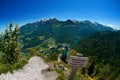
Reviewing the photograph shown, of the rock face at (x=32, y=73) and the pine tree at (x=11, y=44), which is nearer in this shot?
the rock face at (x=32, y=73)

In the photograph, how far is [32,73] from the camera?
77.6 feet

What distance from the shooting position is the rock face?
20531mm

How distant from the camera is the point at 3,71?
791 inches

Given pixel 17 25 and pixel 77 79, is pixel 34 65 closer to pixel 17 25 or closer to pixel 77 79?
pixel 77 79

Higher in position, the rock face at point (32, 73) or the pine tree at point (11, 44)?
the pine tree at point (11, 44)

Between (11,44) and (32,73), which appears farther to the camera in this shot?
(11,44)

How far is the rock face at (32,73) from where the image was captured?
2053 cm

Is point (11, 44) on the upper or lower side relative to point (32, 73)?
upper

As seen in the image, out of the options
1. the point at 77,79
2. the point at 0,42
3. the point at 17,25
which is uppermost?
the point at 17,25

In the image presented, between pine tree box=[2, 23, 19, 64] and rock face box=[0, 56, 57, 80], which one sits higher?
pine tree box=[2, 23, 19, 64]

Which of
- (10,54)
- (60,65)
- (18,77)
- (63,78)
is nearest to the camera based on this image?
(18,77)

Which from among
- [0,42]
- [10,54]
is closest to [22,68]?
[10,54]

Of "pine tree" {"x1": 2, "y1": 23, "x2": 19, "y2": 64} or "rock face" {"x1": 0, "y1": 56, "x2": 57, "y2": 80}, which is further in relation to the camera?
"pine tree" {"x1": 2, "y1": 23, "x2": 19, "y2": 64}

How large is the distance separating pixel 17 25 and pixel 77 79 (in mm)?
35337
